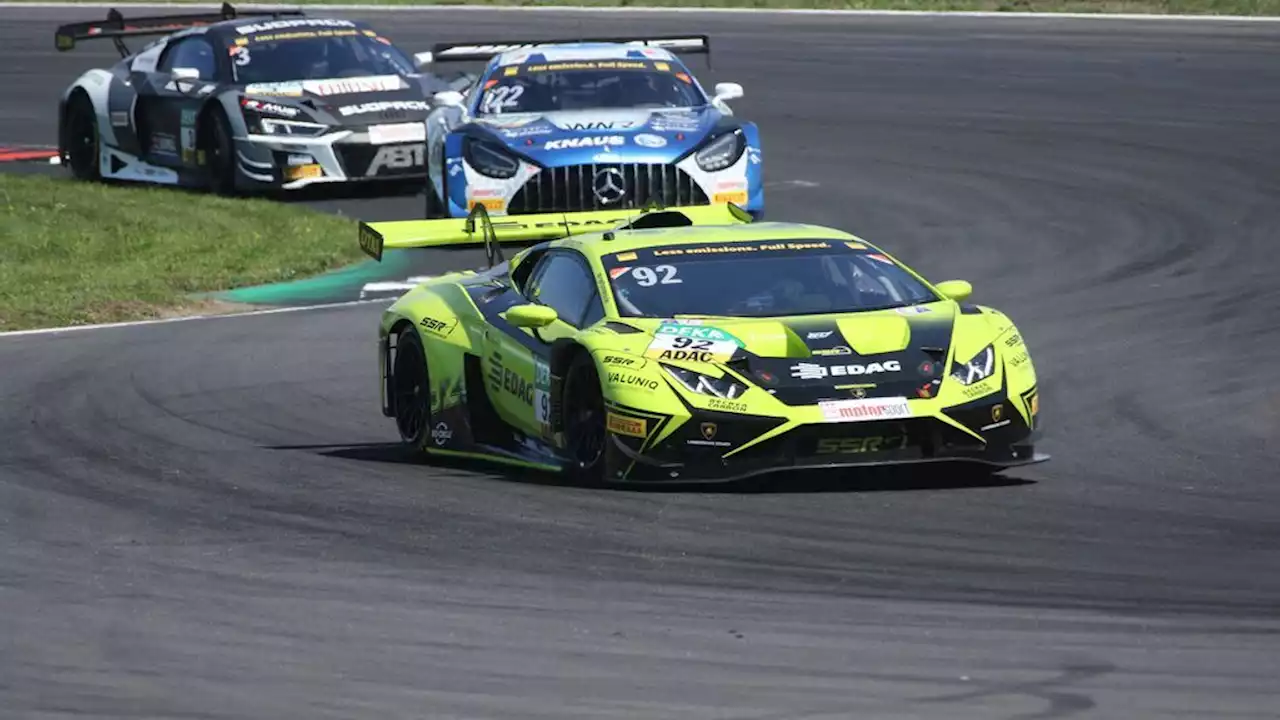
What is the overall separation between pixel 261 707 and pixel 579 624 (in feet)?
4.28

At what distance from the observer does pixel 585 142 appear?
1805 cm

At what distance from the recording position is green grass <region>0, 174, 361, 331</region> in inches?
688

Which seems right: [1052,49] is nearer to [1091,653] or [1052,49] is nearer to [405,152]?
[405,152]

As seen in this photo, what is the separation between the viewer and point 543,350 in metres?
10.7

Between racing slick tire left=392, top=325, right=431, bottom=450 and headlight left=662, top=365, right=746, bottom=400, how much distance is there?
2.06 metres

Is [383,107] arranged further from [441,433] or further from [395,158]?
[441,433]

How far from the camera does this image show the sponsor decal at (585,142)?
18016mm

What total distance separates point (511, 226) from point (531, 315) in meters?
2.29

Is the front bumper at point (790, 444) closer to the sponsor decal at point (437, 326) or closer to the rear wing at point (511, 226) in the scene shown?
the sponsor decal at point (437, 326)

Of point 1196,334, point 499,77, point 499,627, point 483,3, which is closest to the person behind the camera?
point 499,627

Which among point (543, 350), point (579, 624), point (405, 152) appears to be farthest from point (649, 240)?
point (405, 152)

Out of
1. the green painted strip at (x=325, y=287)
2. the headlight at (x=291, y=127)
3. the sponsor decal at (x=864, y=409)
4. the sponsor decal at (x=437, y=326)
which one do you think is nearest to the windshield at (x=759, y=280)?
the sponsor decal at (x=864, y=409)

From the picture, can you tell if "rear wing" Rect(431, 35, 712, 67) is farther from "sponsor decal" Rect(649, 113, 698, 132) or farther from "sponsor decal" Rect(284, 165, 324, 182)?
"sponsor decal" Rect(284, 165, 324, 182)

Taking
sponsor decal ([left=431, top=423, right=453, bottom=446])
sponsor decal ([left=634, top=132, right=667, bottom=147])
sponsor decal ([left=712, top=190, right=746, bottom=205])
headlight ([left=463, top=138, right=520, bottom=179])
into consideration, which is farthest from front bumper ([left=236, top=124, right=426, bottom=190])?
sponsor decal ([left=431, top=423, right=453, bottom=446])
